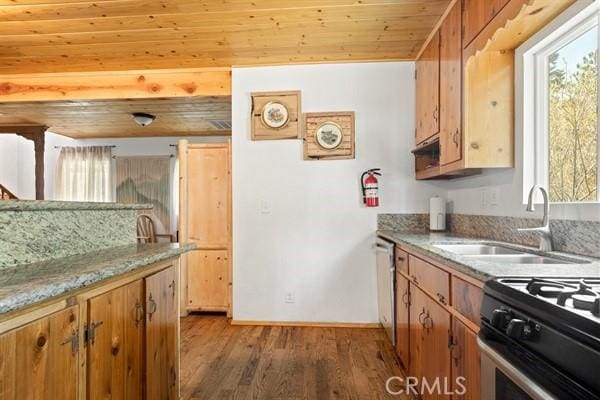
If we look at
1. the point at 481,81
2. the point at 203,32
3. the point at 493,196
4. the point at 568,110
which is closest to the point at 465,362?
the point at 493,196

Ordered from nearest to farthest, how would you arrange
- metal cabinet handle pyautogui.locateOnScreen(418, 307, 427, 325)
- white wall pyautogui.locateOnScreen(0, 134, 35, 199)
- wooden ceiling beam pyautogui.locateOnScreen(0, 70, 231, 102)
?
1. metal cabinet handle pyautogui.locateOnScreen(418, 307, 427, 325)
2. wooden ceiling beam pyautogui.locateOnScreen(0, 70, 231, 102)
3. white wall pyautogui.locateOnScreen(0, 134, 35, 199)

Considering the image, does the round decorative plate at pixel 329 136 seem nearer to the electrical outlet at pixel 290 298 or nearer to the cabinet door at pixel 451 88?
the cabinet door at pixel 451 88

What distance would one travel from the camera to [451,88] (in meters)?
2.16

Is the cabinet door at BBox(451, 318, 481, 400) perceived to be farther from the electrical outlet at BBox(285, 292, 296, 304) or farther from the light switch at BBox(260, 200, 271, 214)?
the light switch at BBox(260, 200, 271, 214)

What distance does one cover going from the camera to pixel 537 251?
1.58 meters

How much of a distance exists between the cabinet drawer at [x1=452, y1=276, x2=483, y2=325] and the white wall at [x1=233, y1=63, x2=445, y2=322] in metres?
1.72

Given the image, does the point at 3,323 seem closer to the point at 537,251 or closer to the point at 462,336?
the point at 462,336

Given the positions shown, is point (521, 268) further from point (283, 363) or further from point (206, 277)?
point (206, 277)

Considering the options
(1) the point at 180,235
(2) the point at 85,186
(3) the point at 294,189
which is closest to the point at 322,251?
(3) the point at 294,189

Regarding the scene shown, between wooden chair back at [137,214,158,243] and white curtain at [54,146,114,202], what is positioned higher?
white curtain at [54,146,114,202]

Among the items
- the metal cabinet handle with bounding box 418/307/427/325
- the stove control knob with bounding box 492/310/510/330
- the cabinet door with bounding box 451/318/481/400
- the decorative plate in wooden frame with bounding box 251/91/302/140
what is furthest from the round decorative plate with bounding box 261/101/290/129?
the stove control knob with bounding box 492/310/510/330

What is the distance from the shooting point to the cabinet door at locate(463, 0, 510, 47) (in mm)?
1637

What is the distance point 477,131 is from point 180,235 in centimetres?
287

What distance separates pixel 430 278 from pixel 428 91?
164cm
